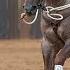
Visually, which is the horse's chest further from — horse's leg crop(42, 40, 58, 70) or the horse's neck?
the horse's neck

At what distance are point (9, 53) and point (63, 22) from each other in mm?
5877

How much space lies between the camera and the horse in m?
3.33

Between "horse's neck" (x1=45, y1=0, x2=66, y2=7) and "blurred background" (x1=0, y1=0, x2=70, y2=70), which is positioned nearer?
"horse's neck" (x1=45, y1=0, x2=66, y2=7)

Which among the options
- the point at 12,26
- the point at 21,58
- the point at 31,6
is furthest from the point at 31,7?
the point at 12,26

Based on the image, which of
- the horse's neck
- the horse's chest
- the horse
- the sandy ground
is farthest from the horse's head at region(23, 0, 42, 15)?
the sandy ground

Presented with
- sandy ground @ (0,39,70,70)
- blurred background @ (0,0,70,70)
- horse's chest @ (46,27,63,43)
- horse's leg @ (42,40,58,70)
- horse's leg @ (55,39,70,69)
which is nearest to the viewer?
horse's leg @ (55,39,70,69)

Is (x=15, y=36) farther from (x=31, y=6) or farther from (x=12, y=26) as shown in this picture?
(x=31, y=6)

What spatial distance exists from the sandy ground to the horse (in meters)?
1.68

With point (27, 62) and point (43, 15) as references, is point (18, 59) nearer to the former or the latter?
point (27, 62)

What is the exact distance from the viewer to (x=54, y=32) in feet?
11.8

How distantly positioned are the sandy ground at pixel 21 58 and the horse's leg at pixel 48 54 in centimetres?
162

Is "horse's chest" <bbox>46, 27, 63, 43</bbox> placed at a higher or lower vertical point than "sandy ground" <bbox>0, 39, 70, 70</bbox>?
higher

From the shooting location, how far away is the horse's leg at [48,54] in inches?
151

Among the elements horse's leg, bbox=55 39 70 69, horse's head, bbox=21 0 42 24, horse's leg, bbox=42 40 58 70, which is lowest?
horse's leg, bbox=42 40 58 70
